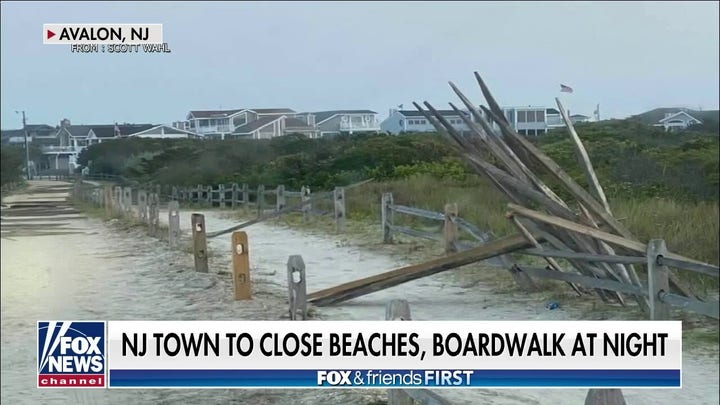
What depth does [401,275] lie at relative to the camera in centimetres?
489

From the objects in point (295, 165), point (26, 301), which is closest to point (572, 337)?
point (295, 165)

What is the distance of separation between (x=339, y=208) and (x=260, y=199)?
0.94 meters

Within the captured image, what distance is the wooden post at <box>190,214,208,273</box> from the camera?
185 inches

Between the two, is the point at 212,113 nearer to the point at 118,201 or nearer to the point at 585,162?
the point at 118,201

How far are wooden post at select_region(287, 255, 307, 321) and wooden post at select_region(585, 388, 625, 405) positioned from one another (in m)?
2.49

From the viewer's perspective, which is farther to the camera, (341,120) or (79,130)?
(79,130)

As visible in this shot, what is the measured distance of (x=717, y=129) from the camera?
10.1ft

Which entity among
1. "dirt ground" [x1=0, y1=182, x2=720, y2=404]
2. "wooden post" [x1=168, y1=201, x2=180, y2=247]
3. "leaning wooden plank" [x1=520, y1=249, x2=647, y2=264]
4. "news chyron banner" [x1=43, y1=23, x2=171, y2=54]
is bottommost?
"dirt ground" [x1=0, y1=182, x2=720, y2=404]

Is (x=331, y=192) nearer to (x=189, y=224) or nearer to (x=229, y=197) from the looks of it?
(x=229, y=197)

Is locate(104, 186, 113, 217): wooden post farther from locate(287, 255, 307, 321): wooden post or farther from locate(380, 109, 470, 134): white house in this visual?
locate(380, 109, 470, 134): white house

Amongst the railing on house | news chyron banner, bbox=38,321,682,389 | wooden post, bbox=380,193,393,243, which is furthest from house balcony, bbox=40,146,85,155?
wooden post, bbox=380,193,393,243

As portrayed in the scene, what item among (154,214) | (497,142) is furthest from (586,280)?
(154,214)

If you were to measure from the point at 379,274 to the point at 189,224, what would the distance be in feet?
4.14

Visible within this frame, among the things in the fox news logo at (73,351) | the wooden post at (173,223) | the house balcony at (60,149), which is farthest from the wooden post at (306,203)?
the fox news logo at (73,351)
